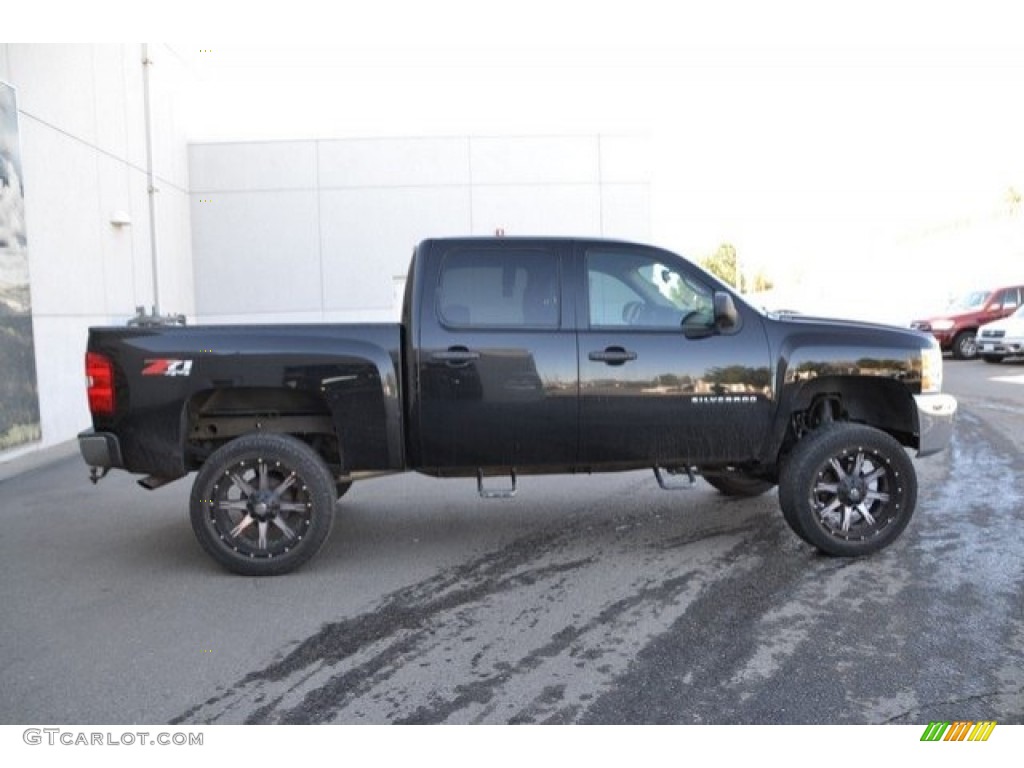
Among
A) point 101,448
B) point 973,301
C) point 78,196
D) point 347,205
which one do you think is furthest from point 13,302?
point 973,301

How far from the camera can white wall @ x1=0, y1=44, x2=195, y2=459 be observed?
424 inches

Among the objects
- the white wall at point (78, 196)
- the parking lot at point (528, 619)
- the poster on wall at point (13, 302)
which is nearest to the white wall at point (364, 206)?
the white wall at point (78, 196)

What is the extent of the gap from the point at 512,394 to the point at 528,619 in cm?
146

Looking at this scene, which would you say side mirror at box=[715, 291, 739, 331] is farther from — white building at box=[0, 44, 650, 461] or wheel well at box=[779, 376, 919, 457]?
white building at box=[0, 44, 650, 461]

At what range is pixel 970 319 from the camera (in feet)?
72.9

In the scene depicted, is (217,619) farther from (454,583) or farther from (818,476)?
(818,476)

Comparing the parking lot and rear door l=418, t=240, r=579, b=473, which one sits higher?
rear door l=418, t=240, r=579, b=473

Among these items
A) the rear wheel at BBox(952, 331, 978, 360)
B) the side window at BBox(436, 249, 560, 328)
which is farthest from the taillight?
the rear wheel at BBox(952, 331, 978, 360)

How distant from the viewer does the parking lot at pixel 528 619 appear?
3.71 metres

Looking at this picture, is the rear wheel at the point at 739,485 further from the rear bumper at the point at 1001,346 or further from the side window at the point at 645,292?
the rear bumper at the point at 1001,346

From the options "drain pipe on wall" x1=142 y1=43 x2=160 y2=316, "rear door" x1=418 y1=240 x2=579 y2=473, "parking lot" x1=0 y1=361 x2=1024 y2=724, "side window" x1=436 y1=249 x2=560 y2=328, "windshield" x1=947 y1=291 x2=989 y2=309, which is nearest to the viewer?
"parking lot" x1=0 y1=361 x2=1024 y2=724

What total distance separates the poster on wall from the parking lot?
123 inches

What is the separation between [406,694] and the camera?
3783 millimetres

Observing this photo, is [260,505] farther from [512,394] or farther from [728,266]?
[728,266]
